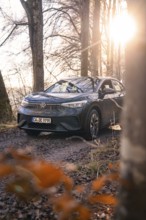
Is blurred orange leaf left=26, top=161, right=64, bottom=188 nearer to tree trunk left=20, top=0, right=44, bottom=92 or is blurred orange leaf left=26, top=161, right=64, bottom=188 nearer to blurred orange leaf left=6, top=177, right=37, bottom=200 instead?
blurred orange leaf left=6, top=177, right=37, bottom=200

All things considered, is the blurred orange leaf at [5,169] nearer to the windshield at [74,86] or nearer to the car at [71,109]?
the car at [71,109]

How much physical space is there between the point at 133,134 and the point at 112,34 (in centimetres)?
4016

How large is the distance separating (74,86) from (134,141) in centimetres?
911

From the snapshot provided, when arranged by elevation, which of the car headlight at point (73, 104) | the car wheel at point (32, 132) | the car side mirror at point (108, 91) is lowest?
the car wheel at point (32, 132)

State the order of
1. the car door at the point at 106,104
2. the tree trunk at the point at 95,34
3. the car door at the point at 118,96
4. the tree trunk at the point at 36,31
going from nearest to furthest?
the car door at the point at 106,104 → the car door at the point at 118,96 → the tree trunk at the point at 36,31 → the tree trunk at the point at 95,34

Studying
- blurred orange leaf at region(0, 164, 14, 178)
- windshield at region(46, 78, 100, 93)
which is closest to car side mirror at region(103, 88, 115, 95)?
windshield at region(46, 78, 100, 93)

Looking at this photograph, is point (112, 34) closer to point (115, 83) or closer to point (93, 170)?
point (115, 83)

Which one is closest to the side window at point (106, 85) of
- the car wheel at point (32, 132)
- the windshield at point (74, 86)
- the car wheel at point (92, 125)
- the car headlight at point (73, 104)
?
the windshield at point (74, 86)

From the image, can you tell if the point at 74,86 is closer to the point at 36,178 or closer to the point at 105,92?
the point at 105,92

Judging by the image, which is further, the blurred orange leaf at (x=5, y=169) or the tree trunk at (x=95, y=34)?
the tree trunk at (x=95, y=34)

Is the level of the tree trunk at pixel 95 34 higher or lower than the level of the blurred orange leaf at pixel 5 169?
higher

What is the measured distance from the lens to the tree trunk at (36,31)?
1458cm

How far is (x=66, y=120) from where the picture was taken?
31.6 ft

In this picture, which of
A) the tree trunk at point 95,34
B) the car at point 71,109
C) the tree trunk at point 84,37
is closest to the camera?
the car at point 71,109
